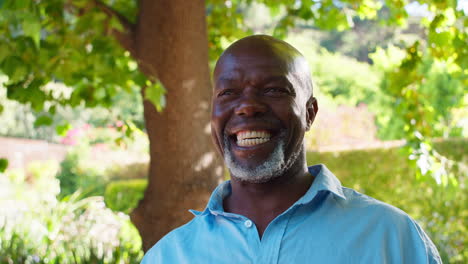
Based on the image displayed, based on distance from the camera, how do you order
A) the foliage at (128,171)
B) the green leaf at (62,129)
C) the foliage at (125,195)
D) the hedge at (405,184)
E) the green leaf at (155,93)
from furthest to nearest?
the foliage at (128,171) → the foliage at (125,195) → the hedge at (405,184) → the green leaf at (62,129) → the green leaf at (155,93)

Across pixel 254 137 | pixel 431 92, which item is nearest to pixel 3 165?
pixel 254 137

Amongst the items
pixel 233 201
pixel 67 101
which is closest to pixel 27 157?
pixel 67 101

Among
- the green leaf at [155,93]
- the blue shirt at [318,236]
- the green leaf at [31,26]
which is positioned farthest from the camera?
the green leaf at [155,93]

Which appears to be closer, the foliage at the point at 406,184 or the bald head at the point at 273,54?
the bald head at the point at 273,54

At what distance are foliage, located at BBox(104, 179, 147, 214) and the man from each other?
877 cm

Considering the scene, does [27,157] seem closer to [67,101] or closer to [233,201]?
[67,101]

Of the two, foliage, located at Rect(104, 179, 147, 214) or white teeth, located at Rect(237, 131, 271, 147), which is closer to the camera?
white teeth, located at Rect(237, 131, 271, 147)

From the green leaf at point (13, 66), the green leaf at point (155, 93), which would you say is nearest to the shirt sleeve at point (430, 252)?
the green leaf at point (155, 93)

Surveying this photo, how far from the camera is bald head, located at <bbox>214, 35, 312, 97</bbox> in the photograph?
1.70m

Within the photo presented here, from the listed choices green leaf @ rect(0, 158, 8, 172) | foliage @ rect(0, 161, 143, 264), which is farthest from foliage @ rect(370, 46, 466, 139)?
green leaf @ rect(0, 158, 8, 172)

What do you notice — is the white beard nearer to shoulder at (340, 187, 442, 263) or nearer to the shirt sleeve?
shoulder at (340, 187, 442, 263)

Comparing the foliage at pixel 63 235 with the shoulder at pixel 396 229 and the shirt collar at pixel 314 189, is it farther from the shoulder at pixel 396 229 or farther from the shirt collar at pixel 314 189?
the shoulder at pixel 396 229

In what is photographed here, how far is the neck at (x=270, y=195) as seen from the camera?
1.65 m

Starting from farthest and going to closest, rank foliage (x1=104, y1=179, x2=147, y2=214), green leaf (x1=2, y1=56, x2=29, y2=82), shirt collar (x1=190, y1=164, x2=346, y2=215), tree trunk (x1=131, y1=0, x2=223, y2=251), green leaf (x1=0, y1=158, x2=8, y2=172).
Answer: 1. foliage (x1=104, y1=179, x2=147, y2=214)
2. tree trunk (x1=131, y1=0, x2=223, y2=251)
3. green leaf (x1=0, y1=158, x2=8, y2=172)
4. green leaf (x1=2, y1=56, x2=29, y2=82)
5. shirt collar (x1=190, y1=164, x2=346, y2=215)
